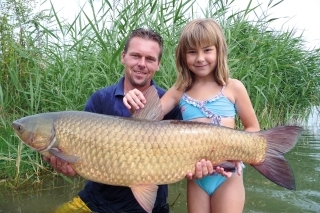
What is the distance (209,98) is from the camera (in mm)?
2932

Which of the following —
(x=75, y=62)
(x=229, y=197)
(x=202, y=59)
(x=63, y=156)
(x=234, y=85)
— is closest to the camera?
(x=63, y=156)

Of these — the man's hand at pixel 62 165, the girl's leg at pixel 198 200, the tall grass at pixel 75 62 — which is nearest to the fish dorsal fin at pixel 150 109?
the man's hand at pixel 62 165

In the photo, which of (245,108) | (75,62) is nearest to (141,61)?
(245,108)

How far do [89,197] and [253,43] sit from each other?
360 centimetres

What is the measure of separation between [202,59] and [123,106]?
69cm

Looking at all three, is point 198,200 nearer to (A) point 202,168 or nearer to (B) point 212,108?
(A) point 202,168

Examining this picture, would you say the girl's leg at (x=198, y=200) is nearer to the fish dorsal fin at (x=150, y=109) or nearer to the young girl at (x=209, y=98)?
the young girl at (x=209, y=98)

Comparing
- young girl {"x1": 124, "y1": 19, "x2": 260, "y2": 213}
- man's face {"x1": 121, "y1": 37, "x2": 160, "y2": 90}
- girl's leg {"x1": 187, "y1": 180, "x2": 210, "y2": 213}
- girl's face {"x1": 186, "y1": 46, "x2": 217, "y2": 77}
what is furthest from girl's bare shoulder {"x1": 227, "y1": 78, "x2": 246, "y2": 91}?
girl's leg {"x1": 187, "y1": 180, "x2": 210, "y2": 213}

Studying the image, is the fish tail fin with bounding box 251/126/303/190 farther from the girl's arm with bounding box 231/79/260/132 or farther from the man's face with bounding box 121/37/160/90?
the man's face with bounding box 121/37/160/90

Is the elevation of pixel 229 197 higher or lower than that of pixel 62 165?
lower

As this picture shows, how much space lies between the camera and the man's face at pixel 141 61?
309cm

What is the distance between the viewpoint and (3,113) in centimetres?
455

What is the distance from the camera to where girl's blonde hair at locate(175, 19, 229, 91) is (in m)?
2.86

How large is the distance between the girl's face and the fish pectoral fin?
3.45 feet
